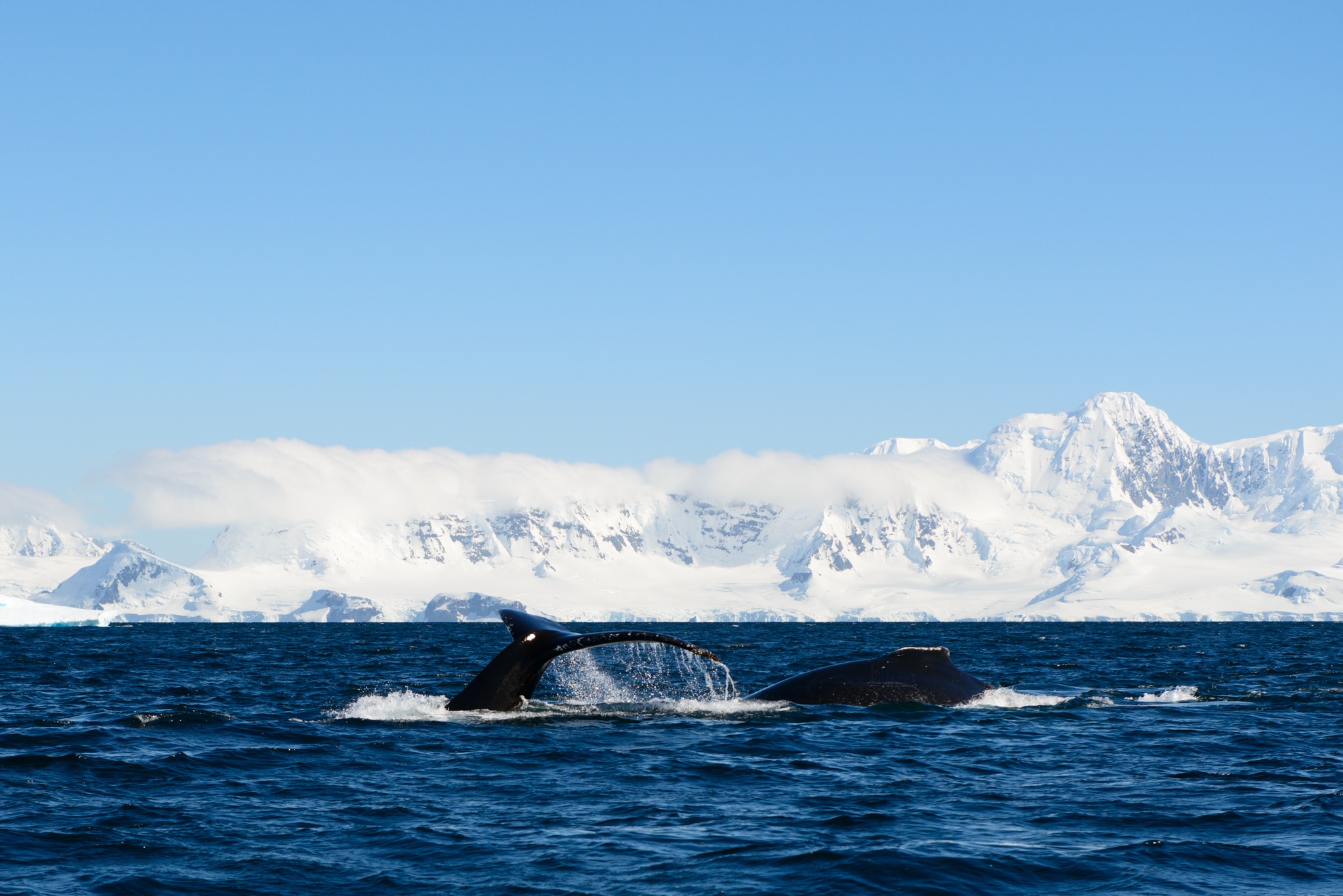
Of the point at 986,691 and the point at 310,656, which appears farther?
the point at 310,656

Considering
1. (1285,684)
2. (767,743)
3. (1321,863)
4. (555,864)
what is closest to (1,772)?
(555,864)

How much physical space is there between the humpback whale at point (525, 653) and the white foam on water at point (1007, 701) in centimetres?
615

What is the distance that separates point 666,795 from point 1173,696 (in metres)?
14.9

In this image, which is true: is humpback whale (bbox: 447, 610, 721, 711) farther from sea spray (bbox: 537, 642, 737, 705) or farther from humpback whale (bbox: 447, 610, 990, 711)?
sea spray (bbox: 537, 642, 737, 705)

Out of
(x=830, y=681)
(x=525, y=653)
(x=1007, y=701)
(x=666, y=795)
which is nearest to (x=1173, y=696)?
(x=1007, y=701)

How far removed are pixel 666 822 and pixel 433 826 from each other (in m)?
2.06

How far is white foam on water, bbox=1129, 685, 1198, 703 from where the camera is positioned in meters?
24.8

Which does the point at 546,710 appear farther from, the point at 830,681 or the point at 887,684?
the point at 887,684

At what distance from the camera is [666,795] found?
45.5 ft

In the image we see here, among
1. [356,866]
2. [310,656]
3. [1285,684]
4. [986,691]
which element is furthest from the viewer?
[310,656]

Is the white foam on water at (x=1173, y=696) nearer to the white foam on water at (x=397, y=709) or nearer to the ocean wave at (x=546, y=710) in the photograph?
the ocean wave at (x=546, y=710)

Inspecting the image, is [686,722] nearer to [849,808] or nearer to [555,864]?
[849,808]

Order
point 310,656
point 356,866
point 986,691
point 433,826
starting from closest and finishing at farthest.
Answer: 1. point 356,866
2. point 433,826
3. point 986,691
4. point 310,656

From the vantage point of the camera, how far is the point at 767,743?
57.2 feet
